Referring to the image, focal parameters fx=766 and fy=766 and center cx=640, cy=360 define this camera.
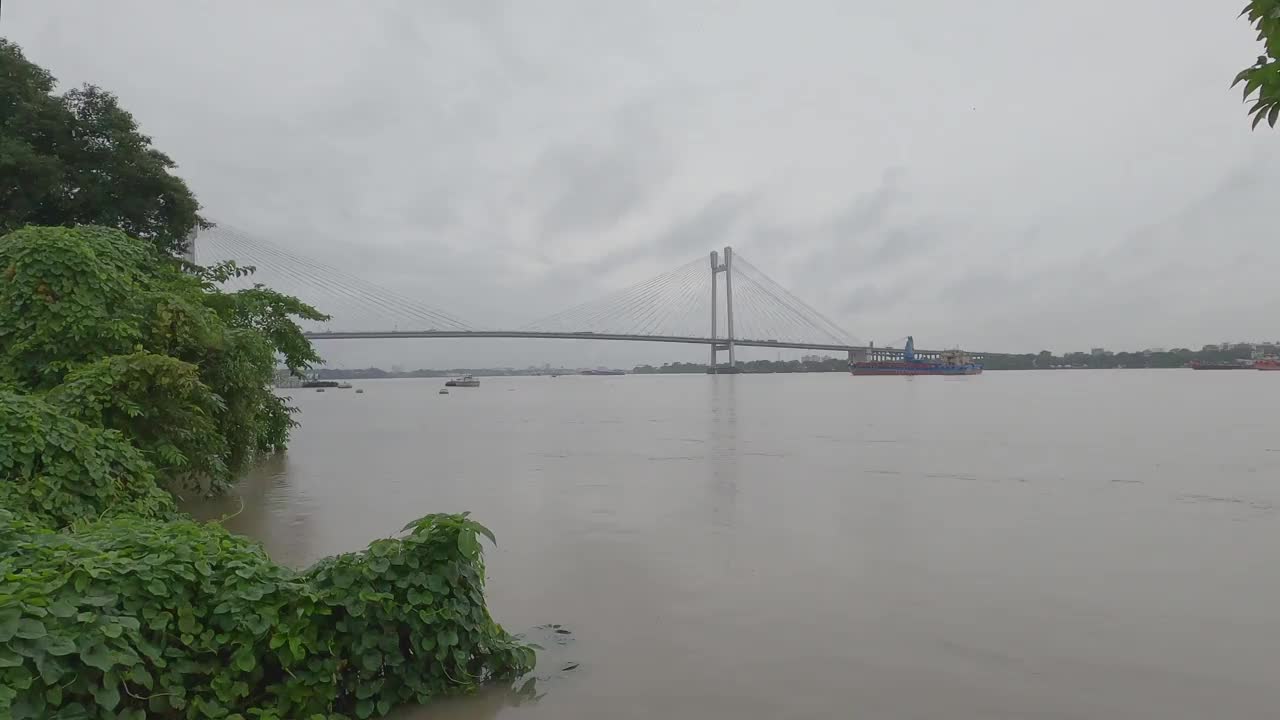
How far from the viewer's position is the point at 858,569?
5.51 meters

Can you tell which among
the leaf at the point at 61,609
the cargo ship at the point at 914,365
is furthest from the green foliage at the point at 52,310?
the cargo ship at the point at 914,365

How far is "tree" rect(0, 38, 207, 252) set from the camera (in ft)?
42.3

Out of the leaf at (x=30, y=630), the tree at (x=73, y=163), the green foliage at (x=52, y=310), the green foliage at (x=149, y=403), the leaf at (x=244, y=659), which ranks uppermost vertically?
the tree at (x=73, y=163)

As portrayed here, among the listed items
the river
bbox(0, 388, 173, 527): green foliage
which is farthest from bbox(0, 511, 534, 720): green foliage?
bbox(0, 388, 173, 527): green foliage

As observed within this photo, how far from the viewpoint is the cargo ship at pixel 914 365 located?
262 feet

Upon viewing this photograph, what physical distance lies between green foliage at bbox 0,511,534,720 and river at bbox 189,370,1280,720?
33 cm

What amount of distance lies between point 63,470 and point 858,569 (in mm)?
4904

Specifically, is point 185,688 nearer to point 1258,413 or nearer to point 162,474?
point 162,474

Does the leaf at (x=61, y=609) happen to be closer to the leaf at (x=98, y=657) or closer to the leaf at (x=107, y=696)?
the leaf at (x=98, y=657)

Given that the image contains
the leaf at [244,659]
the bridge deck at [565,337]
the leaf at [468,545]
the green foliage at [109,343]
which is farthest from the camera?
the bridge deck at [565,337]

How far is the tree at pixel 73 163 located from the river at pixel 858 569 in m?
5.81

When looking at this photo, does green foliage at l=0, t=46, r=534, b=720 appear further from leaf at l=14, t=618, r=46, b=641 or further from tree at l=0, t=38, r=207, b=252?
tree at l=0, t=38, r=207, b=252

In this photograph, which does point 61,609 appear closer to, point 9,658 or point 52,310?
point 9,658

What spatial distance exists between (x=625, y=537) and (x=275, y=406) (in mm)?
7328
